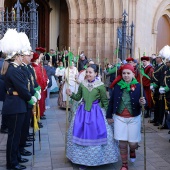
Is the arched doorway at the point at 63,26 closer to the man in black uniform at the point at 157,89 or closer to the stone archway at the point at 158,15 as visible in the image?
the stone archway at the point at 158,15

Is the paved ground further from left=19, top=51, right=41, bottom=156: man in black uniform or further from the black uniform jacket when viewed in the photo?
the black uniform jacket

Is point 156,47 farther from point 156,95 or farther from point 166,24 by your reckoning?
point 156,95

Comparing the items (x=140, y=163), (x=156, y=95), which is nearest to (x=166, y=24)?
(x=156, y=95)

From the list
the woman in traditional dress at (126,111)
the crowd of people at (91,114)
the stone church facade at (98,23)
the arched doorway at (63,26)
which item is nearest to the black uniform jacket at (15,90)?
the crowd of people at (91,114)

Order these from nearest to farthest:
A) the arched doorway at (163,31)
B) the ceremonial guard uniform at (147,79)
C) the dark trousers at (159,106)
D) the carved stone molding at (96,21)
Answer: the dark trousers at (159,106) < the ceremonial guard uniform at (147,79) < the carved stone molding at (96,21) < the arched doorway at (163,31)

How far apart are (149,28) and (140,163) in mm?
18617

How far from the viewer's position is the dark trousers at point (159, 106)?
8422 mm

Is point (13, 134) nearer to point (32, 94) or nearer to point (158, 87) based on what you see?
point (32, 94)

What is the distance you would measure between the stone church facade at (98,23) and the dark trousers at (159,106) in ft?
17.5

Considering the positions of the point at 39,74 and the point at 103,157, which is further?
the point at 39,74

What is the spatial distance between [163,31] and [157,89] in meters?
18.1

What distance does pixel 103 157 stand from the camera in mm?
5090

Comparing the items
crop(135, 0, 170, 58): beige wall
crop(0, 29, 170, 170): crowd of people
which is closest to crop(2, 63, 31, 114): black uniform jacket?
crop(0, 29, 170, 170): crowd of people

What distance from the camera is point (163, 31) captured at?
25.7 meters
